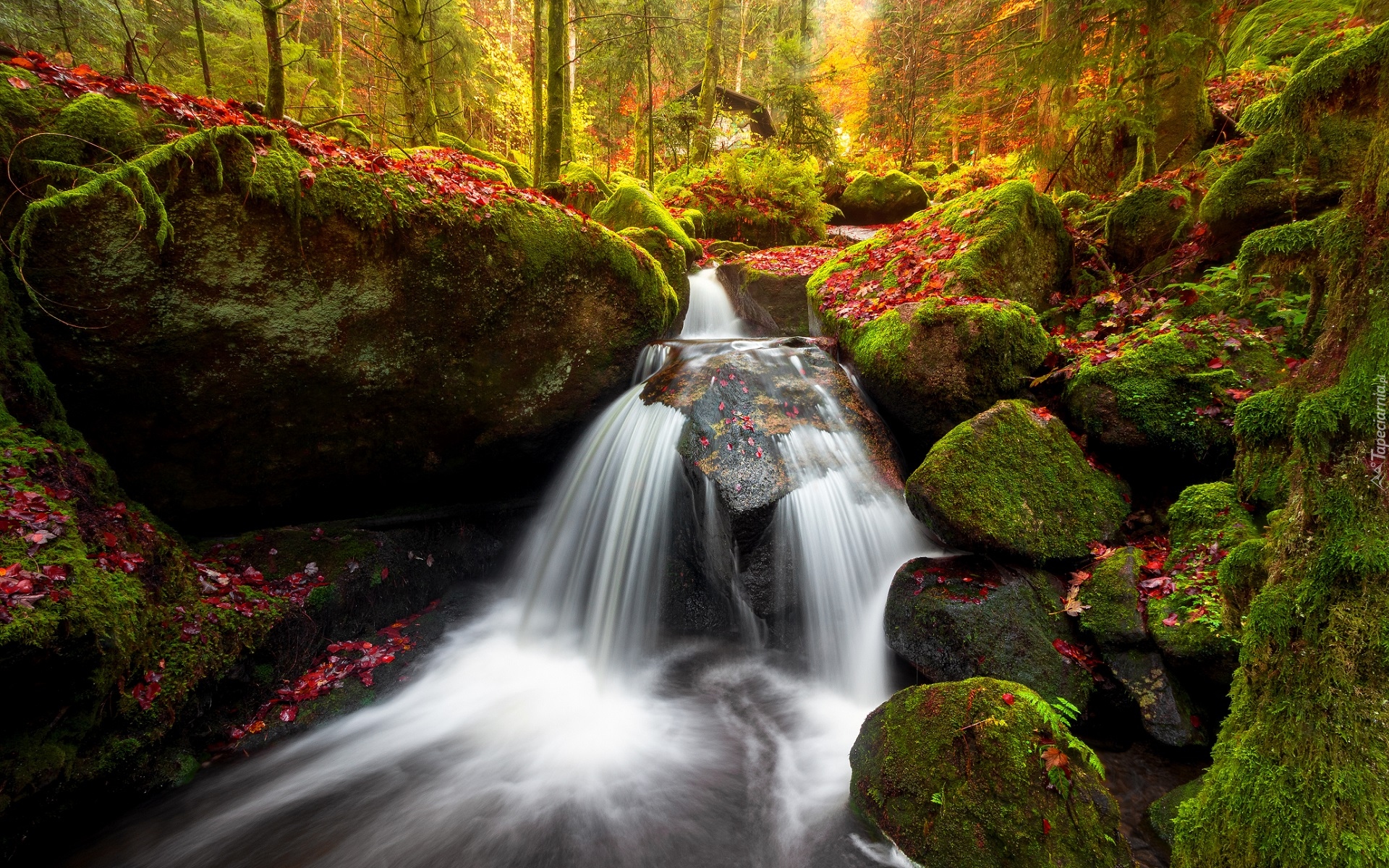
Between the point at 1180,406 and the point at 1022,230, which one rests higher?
the point at 1022,230

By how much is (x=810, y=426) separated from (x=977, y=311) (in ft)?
6.46

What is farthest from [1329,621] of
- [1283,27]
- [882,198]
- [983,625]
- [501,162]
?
[882,198]

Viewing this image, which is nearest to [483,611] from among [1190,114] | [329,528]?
[329,528]

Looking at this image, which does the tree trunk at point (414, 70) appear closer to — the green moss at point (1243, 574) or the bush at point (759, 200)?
the bush at point (759, 200)

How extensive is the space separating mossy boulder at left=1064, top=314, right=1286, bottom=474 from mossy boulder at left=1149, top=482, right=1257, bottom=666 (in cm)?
43

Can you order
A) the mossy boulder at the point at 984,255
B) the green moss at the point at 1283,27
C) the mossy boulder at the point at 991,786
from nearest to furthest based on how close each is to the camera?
the mossy boulder at the point at 991,786, the green moss at the point at 1283,27, the mossy boulder at the point at 984,255

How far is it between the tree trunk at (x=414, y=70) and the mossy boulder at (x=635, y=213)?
3.23m

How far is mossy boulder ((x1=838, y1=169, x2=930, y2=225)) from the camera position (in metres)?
16.4

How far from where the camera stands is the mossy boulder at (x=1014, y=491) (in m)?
4.16

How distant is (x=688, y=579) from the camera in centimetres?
576

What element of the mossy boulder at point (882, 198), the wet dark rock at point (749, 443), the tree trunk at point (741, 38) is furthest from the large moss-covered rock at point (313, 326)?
the tree trunk at point (741, 38)

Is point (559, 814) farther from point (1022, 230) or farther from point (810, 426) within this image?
point (1022, 230)

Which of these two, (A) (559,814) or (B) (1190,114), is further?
(B) (1190,114)

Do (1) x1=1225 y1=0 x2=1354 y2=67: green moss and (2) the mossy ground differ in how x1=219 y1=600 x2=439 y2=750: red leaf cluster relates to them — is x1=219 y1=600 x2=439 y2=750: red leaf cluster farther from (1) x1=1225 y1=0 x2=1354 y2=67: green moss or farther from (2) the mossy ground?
(1) x1=1225 y1=0 x2=1354 y2=67: green moss
